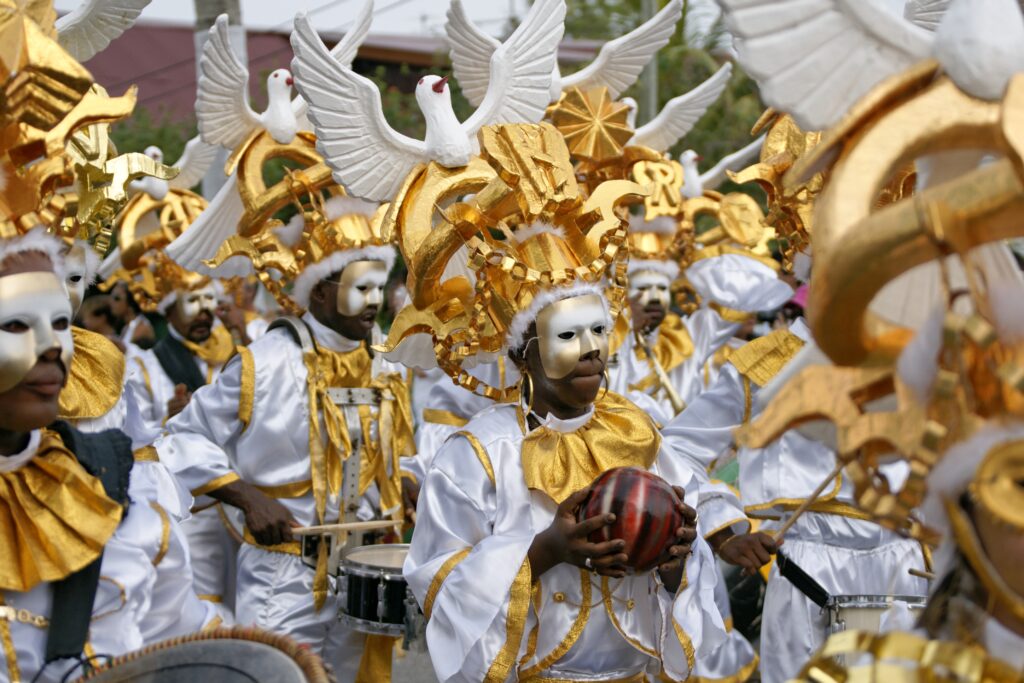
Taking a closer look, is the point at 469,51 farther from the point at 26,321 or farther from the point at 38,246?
the point at 26,321

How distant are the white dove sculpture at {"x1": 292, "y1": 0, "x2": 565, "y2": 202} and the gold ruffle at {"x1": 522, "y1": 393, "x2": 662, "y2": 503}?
1.35 m

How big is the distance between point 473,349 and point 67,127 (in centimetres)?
158

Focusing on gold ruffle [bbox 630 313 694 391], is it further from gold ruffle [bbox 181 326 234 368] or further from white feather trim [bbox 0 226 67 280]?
white feather trim [bbox 0 226 67 280]

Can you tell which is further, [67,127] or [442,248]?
[442,248]

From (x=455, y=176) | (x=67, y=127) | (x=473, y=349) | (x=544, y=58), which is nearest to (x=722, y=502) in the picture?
(x=473, y=349)

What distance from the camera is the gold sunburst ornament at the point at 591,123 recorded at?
Answer: 7.79 m

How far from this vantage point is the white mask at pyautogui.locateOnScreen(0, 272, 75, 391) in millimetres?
3299

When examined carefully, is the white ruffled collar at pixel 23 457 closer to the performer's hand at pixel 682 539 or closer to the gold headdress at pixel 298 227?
the performer's hand at pixel 682 539

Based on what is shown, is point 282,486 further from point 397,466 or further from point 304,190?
point 304,190

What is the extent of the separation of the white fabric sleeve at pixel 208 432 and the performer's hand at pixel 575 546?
92.8 inches

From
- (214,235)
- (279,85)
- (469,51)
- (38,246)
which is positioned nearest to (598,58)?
(469,51)

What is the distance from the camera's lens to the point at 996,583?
2135 mm

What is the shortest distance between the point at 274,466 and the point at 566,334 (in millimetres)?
2611

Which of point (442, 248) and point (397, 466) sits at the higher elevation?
point (442, 248)
